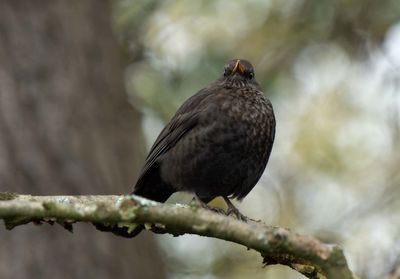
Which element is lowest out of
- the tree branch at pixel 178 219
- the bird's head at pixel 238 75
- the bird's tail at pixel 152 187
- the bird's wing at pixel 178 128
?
the tree branch at pixel 178 219

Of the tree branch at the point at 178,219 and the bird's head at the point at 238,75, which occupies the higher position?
the bird's head at the point at 238,75

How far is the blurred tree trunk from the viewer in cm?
596

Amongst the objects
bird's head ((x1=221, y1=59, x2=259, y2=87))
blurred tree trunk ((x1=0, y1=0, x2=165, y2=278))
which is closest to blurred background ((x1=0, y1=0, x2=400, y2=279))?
blurred tree trunk ((x1=0, y1=0, x2=165, y2=278))

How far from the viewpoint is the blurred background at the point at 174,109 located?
20.2ft

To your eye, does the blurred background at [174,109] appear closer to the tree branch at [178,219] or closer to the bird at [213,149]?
the bird at [213,149]

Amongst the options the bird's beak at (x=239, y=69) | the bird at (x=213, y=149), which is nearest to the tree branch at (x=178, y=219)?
the bird at (x=213, y=149)

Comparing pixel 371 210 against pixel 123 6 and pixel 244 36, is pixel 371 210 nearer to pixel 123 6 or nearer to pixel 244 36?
pixel 244 36

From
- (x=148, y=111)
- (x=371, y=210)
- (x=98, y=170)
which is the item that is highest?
(x=148, y=111)

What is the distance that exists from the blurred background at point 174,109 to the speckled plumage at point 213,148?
4.22 feet

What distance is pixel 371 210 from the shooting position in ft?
26.0

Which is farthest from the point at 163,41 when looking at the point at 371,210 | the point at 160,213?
the point at 160,213

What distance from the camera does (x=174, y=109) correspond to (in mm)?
8516

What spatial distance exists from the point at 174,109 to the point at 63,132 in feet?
7.65

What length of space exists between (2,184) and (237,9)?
4053 mm
